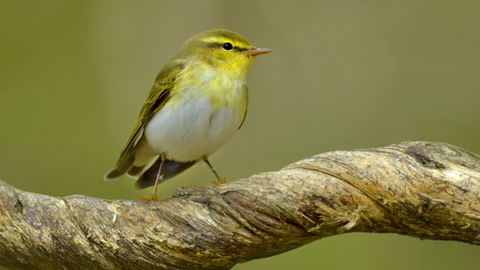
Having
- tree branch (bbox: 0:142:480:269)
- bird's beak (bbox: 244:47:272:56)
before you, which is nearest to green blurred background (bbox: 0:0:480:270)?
bird's beak (bbox: 244:47:272:56)

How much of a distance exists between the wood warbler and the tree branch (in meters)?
0.57

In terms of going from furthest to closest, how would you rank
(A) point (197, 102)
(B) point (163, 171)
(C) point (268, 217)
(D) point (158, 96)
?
(B) point (163, 171) < (D) point (158, 96) < (A) point (197, 102) < (C) point (268, 217)

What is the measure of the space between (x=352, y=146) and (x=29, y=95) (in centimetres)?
306

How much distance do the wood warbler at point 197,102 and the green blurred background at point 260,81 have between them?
1.44m

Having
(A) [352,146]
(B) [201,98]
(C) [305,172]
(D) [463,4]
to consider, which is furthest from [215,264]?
(D) [463,4]

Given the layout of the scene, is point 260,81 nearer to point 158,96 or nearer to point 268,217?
point 158,96

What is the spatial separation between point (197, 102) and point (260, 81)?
239 cm

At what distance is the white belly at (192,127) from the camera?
2688mm

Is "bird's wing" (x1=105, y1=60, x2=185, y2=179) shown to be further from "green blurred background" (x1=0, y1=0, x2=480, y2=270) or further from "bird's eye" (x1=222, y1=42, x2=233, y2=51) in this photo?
"green blurred background" (x1=0, y1=0, x2=480, y2=270)

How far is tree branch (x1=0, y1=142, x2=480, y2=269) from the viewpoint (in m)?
2.08

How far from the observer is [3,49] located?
14.6 ft

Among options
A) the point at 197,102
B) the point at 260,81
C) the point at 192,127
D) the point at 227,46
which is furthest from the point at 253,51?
the point at 260,81

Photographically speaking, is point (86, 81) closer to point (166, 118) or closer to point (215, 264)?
point (166, 118)

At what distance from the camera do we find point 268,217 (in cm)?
214
